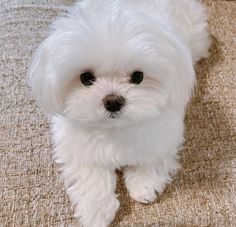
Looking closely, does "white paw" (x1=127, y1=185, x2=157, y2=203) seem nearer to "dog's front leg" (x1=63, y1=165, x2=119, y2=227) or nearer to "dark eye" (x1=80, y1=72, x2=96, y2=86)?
"dog's front leg" (x1=63, y1=165, x2=119, y2=227)

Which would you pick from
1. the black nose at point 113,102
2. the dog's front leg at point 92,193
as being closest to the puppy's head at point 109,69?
the black nose at point 113,102

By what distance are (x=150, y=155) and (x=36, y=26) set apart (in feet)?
2.64

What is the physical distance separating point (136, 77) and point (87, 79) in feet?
0.39

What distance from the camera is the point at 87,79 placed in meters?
1.08

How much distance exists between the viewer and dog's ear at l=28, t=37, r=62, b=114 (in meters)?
1.07

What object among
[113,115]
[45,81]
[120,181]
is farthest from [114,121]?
[120,181]

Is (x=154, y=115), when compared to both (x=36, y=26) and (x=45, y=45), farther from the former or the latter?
(x=36, y=26)

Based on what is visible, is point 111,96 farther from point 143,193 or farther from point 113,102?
point 143,193

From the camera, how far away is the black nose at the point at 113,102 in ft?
3.43

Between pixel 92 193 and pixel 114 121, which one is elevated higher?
pixel 114 121

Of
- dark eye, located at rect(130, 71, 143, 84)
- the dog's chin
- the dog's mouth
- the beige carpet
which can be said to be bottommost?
the beige carpet

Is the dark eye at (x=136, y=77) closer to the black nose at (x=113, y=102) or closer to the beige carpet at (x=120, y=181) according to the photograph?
the black nose at (x=113, y=102)

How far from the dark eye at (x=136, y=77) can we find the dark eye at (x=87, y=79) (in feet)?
0.31

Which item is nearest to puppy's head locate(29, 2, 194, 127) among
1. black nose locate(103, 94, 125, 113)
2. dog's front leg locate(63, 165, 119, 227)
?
black nose locate(103, 94, 125, 113)
